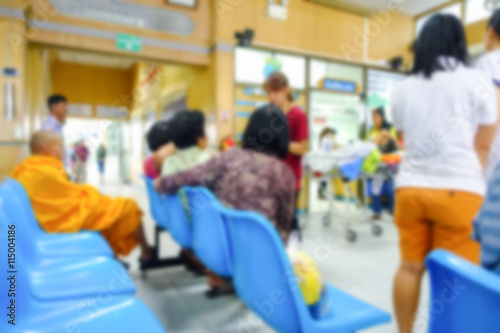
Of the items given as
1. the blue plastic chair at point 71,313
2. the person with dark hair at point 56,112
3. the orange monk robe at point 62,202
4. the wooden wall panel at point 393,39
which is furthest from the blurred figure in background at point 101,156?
the blue plastic chair at point 71,313

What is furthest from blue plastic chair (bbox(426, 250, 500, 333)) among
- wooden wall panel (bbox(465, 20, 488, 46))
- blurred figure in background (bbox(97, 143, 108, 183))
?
blurred figure in background (bbox(97, 143, 108, 183))

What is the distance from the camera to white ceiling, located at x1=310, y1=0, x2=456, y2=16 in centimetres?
519

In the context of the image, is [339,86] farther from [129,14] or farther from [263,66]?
[129,14]

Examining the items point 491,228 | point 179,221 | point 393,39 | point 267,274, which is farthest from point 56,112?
point 393,39

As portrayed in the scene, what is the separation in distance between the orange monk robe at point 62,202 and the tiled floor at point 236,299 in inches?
20.0

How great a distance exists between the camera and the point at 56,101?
122 inches

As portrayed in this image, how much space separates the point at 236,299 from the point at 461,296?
1618 mm

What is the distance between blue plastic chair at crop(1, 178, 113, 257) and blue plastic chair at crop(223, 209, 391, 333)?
0.82 metres

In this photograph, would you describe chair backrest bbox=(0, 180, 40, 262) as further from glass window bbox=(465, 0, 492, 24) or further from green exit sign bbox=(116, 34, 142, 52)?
glass window bbox=(465, 0, 492, 24)

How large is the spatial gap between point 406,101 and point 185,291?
165cm

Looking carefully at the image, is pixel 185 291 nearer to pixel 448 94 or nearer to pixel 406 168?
pixel 406 168

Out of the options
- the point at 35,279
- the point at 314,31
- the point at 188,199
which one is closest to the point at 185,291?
the point at 188,199

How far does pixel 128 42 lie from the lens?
4.12 meters

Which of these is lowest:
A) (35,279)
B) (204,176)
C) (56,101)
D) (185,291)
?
(185,291)
